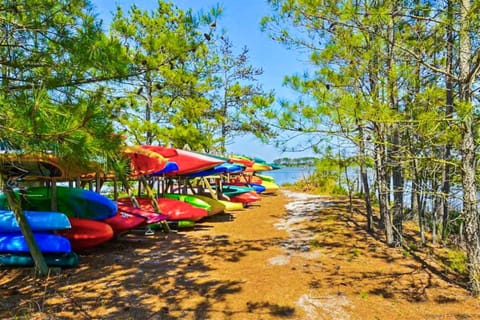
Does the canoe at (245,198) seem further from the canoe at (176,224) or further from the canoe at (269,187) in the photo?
the canoe at (269,187)

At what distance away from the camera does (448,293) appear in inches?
140

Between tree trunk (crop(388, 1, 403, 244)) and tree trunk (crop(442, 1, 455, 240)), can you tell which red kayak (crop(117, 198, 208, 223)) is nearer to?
tree trunk (crop(388, 1, 403, 244))

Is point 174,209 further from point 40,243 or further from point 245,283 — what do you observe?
point 245,283

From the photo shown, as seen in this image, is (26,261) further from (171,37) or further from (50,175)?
(171,37)

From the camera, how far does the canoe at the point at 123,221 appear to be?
5.72m

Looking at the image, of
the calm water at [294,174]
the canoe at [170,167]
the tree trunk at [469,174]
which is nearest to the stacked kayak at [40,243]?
the canoe at [170,167]

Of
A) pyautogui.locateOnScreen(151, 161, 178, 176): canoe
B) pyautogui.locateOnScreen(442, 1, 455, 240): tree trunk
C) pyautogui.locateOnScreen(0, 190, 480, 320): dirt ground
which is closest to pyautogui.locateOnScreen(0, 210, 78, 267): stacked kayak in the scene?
pyautogui.locateOnScreen(0, 190, 480, 320): dirt ground

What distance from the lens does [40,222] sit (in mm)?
4457

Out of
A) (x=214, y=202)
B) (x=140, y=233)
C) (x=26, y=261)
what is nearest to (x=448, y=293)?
(x=26, y=261)

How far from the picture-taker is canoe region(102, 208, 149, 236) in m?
5.72

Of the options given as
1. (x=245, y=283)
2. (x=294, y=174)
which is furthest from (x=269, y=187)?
(x=245, y=283)

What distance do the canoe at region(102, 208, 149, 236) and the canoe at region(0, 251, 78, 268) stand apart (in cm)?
119

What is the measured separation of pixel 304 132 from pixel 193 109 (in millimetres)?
4939

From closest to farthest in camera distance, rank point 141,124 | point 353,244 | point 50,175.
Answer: point 50,175, point 353,244, point 141,124
